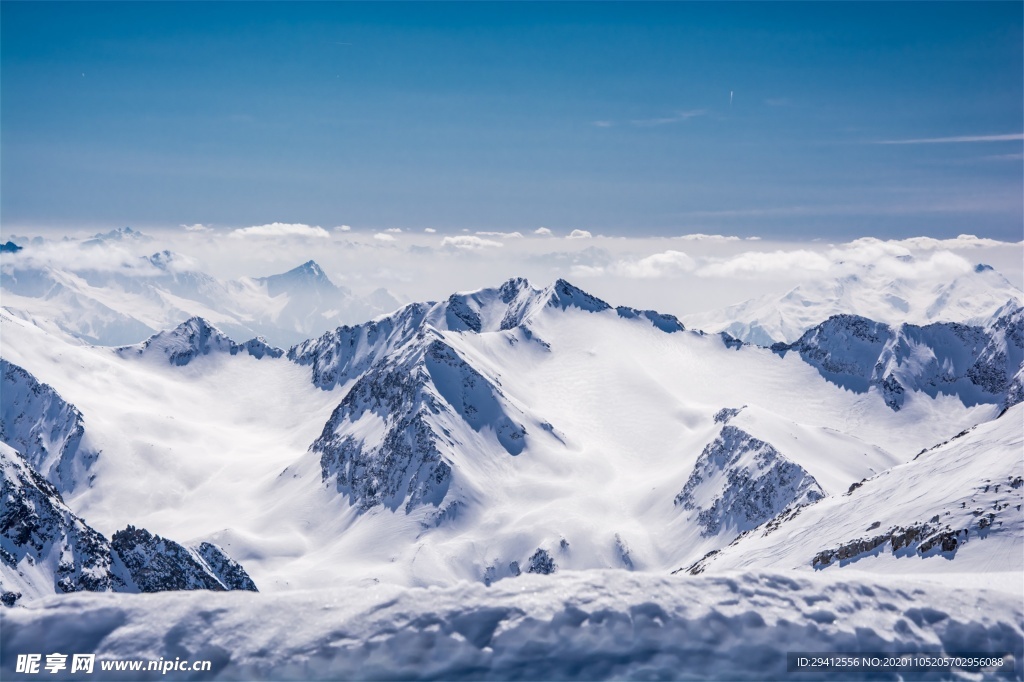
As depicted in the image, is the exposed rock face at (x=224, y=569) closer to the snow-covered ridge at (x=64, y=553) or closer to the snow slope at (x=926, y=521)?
the snow-covered ridge at (x=64, y=553)

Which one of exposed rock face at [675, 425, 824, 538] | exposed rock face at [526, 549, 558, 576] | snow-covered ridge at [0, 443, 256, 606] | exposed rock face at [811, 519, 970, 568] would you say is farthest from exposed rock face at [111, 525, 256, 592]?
exposed rock face at [675, 425, 824, 538]

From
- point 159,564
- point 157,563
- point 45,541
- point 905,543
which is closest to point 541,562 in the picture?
point 159,564

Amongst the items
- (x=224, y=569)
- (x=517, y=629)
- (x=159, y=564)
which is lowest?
(x=224, y=569)

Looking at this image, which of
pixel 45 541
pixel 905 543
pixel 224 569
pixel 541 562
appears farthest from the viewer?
pixel 541 562

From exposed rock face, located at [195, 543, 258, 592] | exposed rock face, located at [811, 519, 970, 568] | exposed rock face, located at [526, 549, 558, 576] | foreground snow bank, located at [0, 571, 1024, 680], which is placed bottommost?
exposed rock face, located at [526, 549, 558, 576]

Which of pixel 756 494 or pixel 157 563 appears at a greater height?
pixel 157 563

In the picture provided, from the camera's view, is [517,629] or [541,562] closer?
[517,629]

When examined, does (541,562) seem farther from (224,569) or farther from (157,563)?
(157,563)

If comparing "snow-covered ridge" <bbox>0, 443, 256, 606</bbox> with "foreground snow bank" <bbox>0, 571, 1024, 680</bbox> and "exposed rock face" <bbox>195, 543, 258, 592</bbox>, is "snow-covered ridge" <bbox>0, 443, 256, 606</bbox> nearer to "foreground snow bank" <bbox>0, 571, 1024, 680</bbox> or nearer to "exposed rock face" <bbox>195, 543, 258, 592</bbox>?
"exposed rock face" <bbox>195, 543, 258, 592</bbox>
